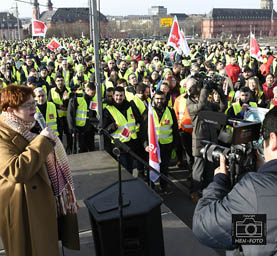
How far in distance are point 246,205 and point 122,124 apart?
378 centimetres

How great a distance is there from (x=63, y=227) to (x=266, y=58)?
1192 cm

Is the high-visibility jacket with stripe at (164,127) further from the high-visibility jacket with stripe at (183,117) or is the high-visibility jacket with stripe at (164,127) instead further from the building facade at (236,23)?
the building facade at (236,23)

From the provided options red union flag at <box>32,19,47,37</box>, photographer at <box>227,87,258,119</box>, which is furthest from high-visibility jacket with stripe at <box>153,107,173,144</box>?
red union flag at <box>32,19,47,37</box>

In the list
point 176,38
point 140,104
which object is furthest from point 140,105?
point 176,38

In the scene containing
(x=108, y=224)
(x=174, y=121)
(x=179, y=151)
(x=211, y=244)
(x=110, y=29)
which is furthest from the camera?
(x=110, y=29)

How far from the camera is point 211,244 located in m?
1.63

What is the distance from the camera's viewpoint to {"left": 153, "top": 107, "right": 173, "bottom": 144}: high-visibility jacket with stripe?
5211 mm

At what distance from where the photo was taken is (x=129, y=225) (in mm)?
2420

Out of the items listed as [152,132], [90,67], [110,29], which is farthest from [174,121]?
[110,29]

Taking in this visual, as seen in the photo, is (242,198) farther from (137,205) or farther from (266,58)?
(266,58)

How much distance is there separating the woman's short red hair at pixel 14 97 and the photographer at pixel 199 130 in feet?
9.01

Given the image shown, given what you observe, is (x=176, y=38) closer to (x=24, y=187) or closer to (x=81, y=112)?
(x=81, y=112)

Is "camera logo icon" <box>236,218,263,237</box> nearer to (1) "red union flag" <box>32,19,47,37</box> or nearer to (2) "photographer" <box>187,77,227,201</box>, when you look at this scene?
(2) "photographer" <box>187,77,227,201</box>

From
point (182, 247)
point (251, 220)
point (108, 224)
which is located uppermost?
point (251, 220)
